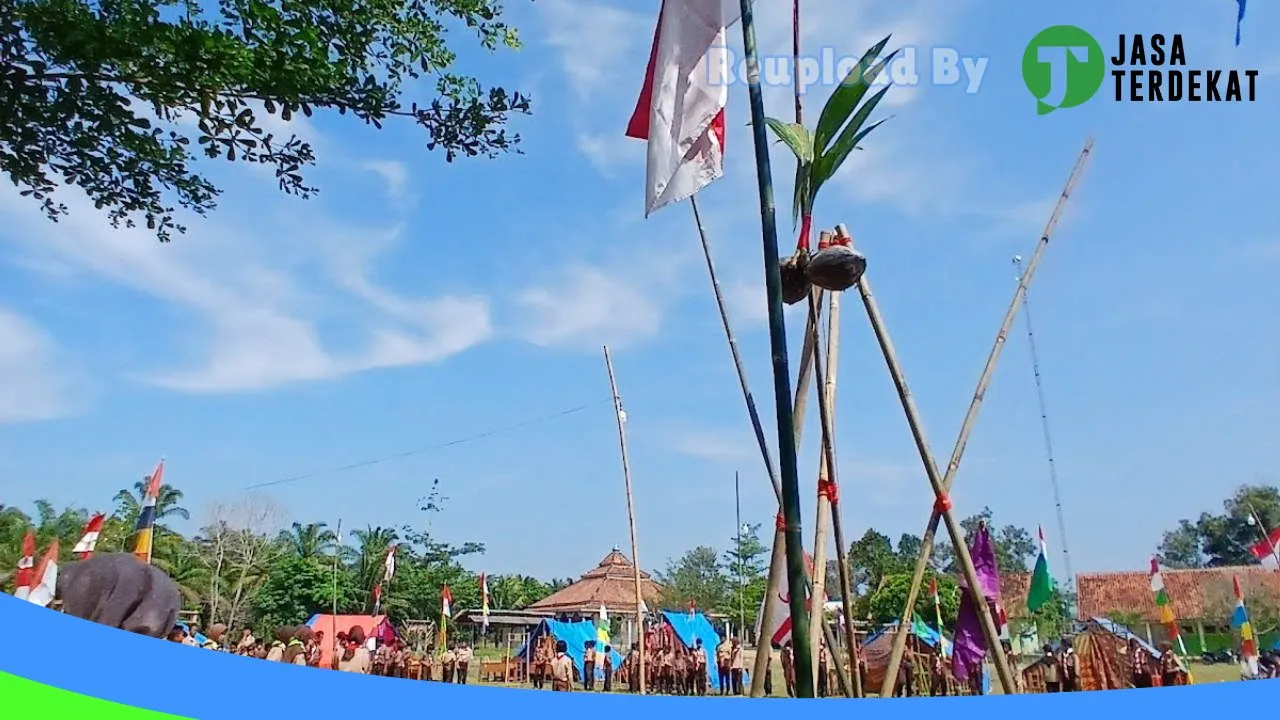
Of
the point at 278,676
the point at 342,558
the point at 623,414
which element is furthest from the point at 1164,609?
the point at 342,558

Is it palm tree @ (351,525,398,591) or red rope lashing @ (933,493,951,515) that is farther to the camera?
palm tree @ (351,525,398,591)

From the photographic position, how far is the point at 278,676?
91.8 inches

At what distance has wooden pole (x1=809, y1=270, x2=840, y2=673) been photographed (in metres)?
3.44

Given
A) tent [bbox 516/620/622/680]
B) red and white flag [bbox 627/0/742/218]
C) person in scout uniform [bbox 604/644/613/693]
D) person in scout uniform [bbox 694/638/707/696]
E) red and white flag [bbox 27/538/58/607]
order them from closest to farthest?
red and white flag [bbox 627/0/742/218] < red and white flag [bbox 27/538/58/607] < person in scout uniform [bbox 604/644/613/693] < person in scout uniform [bbox 694/638/707/696] < tent [bbox 516/620/622/680]

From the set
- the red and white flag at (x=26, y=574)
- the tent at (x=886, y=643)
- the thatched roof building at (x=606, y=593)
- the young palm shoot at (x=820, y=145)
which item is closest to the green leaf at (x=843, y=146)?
the young palm shoot at (x=820, y=145)

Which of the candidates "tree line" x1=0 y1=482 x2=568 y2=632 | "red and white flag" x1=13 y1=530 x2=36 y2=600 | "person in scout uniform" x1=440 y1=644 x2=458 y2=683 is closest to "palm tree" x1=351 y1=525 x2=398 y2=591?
"tree line" x1=0 y1=482 x2=568 y2=632

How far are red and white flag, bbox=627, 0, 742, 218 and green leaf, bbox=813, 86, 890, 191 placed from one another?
36cm

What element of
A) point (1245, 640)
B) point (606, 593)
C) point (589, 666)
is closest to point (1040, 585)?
point (1245, 640)

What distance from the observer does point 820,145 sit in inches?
133

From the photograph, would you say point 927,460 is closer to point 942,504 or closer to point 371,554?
point 942,504

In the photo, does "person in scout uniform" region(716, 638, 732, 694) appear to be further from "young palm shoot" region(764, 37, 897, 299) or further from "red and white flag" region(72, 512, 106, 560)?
"young palm shoot" region(764, 37, 897, 299)

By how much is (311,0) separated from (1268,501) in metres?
40.3

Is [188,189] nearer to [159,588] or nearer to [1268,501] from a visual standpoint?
[159,588]

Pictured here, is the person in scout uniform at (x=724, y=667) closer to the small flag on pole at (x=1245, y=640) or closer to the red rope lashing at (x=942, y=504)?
the small flag on pole at (x=1245, y=640)
